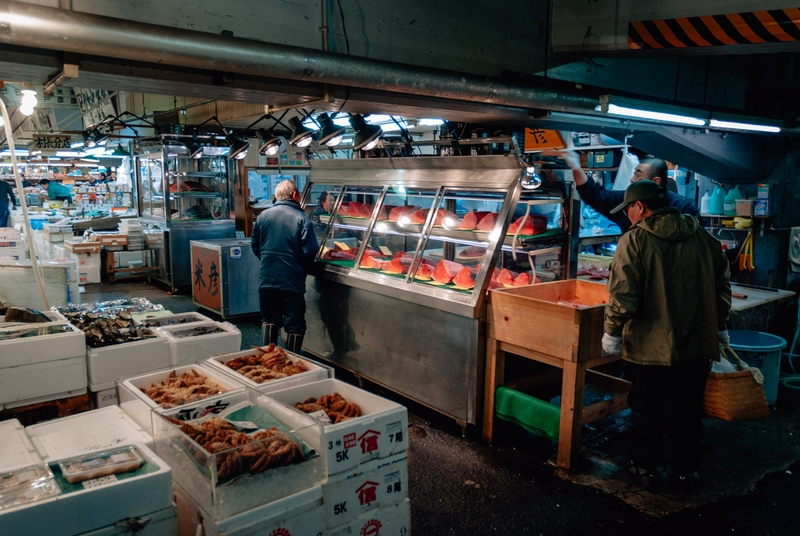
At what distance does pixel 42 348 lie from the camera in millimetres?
3287

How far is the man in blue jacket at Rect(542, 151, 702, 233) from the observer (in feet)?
17.0

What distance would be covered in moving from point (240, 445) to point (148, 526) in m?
0.43

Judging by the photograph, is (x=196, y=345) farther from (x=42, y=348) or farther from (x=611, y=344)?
(x=611, y=344)

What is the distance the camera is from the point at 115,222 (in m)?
13.0

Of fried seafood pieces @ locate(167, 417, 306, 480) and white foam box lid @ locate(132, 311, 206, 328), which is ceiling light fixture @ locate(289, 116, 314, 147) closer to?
white foam box lid @ locate(132, 311, 206, 328)

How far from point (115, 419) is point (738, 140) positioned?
7.53 m

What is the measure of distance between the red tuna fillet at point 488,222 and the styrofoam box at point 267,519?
10.8 feet

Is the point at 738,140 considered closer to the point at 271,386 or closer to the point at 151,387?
the point at 271,386

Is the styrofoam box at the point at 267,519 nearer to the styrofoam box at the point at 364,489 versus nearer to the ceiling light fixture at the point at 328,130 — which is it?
the styrofoam box at the point at 364,489

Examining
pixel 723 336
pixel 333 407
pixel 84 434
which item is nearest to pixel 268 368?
pixel 333 407

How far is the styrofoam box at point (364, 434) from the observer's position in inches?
98.2

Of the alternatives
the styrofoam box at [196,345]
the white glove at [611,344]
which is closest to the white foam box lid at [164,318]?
the styrofoam box at [196,345]

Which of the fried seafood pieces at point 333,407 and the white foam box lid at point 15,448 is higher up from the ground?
the fried seafood pieces at point 333,407

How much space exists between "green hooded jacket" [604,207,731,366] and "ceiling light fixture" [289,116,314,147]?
3203 millimetres
